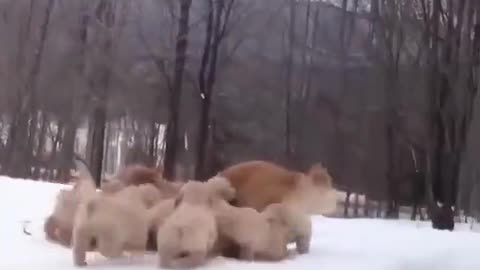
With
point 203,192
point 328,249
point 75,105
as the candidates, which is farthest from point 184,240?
point 75,105

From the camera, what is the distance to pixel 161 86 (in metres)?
9.39

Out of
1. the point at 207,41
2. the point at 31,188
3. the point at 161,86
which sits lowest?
the point at 31,188

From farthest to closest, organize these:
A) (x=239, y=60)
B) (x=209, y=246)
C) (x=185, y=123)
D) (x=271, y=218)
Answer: (x=239, y=60) < (x=185, y=123) < (x=271, y=218) < (x=209, y=246)

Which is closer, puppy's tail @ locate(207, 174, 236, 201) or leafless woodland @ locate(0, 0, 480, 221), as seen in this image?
puppy's tail @ locate(207, 174, 236, 201)

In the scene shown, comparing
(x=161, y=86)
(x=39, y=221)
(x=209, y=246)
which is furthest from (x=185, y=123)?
(x=209, y=246)

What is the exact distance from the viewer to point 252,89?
1025 centimetres

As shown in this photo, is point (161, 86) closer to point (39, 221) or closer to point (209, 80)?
point (209, 80)

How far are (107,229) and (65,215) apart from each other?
1.84 ft

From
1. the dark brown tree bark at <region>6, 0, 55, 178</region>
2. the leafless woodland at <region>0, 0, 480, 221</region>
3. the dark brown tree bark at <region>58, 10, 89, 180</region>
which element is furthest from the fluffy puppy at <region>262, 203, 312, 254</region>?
the dark brown tree bark at <region>6, 0, 55, 178</region>

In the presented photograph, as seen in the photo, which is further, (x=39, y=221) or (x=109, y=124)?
(x=109, y=124)

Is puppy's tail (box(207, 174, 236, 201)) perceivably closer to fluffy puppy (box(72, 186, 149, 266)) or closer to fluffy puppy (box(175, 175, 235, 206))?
fluffy puppy (box(175, 175, 235, 206))

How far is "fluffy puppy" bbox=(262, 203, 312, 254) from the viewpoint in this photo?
2479 millimetres

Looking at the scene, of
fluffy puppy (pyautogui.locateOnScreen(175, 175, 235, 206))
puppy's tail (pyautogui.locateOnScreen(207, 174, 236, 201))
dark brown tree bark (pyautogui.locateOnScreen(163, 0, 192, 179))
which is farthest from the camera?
dark brown tree bark (pyautogui.locateOnScreen(163, 0, 192, 179))

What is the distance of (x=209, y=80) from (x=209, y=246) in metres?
7.42
